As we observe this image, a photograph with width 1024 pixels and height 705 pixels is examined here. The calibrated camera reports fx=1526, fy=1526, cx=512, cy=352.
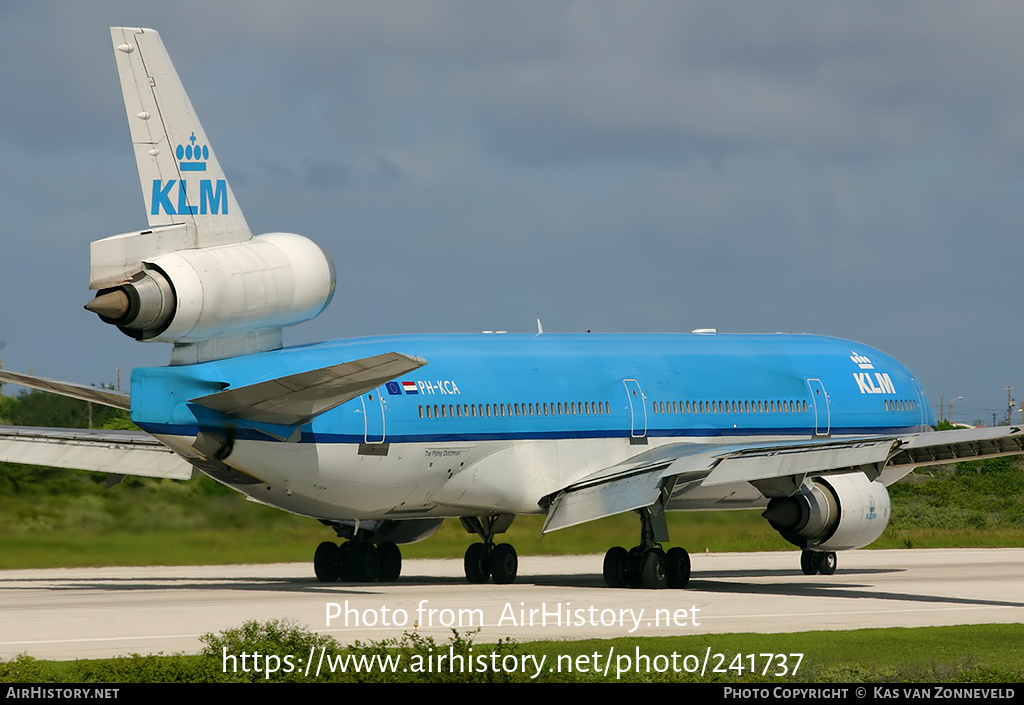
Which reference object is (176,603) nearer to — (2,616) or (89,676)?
(2,616)

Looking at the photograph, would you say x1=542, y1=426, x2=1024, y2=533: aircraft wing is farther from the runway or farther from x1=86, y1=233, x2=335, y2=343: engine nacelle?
x1=86, y1=233, x2=335, y2=343: engine nacelle

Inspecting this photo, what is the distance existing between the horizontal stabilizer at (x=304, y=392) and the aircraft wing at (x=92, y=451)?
5756mm

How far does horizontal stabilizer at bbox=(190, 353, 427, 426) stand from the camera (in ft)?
76.3

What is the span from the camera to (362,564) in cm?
3102

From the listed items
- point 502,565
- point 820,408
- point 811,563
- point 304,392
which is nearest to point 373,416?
point 304,392

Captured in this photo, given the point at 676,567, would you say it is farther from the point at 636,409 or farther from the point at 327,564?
the point at 327,564

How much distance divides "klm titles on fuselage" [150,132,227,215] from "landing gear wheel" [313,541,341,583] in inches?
356

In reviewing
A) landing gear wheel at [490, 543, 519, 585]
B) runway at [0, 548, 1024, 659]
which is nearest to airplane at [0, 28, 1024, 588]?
landing gear wheel at [490, 543, 519, 585]

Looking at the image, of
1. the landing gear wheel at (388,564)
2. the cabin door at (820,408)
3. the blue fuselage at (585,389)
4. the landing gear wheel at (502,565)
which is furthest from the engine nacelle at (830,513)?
the landing gear wheel at (388,564)

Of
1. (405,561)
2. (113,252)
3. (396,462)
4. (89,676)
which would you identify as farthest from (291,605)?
(405,561)

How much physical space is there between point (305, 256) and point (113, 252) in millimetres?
3145

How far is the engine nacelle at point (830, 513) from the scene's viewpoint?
2897 centimetres

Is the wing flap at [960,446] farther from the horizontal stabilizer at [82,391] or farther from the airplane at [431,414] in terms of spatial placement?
the horizontal stabilizer at [82,391]
